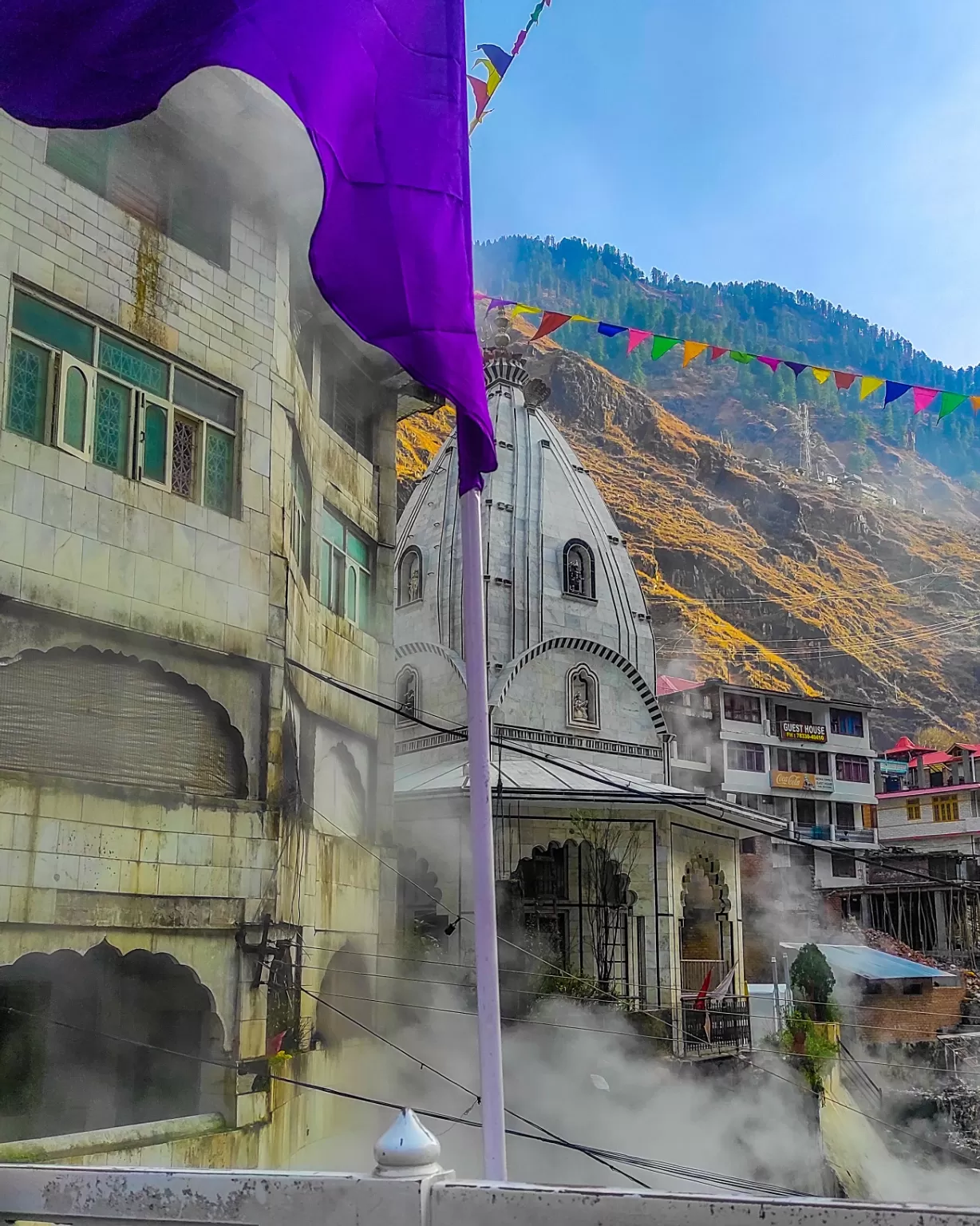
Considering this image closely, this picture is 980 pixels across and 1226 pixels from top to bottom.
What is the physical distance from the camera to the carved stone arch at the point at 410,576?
2122 centimetres

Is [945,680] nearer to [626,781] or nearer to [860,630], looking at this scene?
[860,630]

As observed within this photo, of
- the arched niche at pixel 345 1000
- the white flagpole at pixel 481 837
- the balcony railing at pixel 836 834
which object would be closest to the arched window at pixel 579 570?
the arched niche at pixel 345 1000

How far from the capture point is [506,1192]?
2.69m

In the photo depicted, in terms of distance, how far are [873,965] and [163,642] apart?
2353 centimetres

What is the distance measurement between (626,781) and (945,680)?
73491mm

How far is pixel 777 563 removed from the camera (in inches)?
3413

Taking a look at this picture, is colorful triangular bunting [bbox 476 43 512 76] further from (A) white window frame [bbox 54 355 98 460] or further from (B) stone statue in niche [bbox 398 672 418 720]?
(B) stone statue in niche [bbox 398 672 418 720]

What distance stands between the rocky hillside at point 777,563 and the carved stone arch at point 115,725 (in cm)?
6091

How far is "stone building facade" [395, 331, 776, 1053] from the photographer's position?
16.2 meters

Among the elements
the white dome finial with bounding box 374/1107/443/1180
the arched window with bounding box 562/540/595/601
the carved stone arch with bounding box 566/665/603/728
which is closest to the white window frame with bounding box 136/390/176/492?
the white dome finial with bounding box 374/1107/443/1180

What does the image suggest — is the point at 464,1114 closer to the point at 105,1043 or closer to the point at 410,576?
the point at 105,1043

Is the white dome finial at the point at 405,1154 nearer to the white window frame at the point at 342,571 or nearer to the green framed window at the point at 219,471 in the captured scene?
the green framed window at the point at 219,471

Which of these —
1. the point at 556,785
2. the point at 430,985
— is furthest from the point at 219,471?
the point at 556,785

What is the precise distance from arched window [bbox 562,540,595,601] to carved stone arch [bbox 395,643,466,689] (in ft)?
9.15
